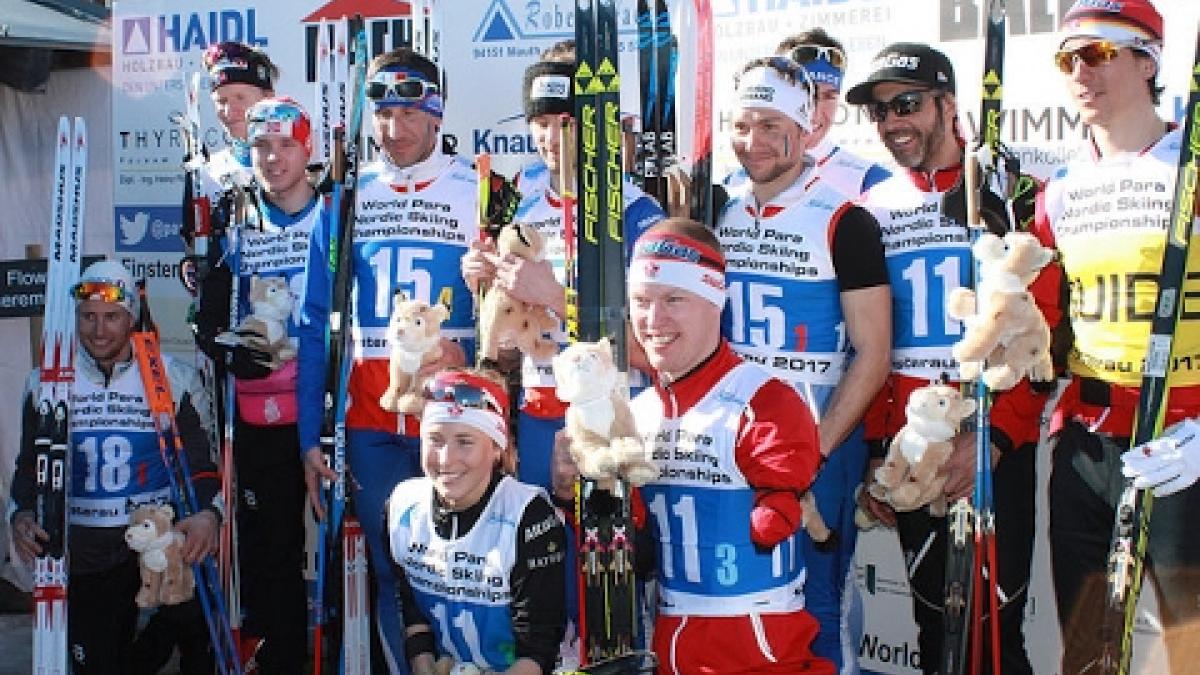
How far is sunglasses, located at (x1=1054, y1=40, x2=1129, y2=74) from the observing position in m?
3.44

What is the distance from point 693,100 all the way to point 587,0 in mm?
640

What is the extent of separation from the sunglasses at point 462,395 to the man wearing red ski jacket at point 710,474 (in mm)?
540

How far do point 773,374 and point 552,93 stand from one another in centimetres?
124

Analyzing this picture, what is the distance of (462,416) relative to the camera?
3.49 metres

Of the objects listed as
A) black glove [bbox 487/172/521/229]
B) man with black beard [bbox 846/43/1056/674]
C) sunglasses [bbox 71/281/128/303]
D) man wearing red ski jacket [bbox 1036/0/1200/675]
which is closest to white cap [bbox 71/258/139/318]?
sunglasses [bbox 71/281/128/303]

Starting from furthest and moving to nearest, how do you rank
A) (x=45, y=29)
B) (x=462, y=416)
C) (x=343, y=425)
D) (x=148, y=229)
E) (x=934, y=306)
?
(x=148, y=229) → (x=45, y=29) → (x=343, y=425) → (x=934, y=306) → (x=462, y=416)

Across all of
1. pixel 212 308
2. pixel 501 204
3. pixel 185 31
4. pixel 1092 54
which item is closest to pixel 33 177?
pixel 185 31

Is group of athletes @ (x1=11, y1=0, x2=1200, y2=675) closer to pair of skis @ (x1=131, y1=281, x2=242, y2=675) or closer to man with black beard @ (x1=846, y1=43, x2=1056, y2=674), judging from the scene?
man with black beard @ (x1=846, y1=43, x2=1056, y2=674)

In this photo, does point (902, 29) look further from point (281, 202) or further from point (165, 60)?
point (165, 60)

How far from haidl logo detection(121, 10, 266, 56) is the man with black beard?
3602 mm

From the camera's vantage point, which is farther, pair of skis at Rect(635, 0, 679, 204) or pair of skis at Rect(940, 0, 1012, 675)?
pair of skis at Rect(635, 0, 679, 204)

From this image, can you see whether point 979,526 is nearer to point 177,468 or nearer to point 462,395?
point 462,395

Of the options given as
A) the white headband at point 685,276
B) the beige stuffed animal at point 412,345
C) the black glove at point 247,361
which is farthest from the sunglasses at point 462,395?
the black glove at point 247,361

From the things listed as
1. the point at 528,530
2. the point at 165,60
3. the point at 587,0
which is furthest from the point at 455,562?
the point at 165,60
